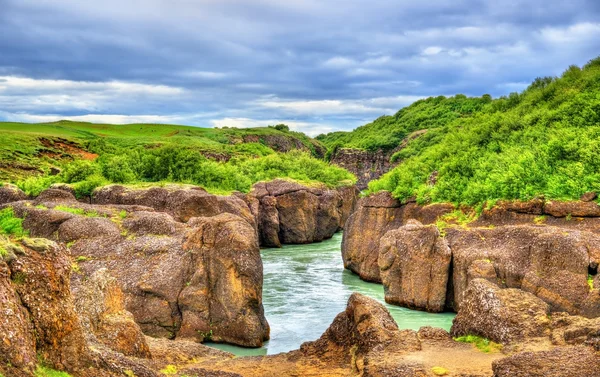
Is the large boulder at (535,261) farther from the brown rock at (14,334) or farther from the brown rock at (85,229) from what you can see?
the brown rock at (85,229)

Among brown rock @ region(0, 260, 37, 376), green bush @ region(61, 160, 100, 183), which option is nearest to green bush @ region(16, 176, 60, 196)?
green bush @ region(61, 160, 100, 183)

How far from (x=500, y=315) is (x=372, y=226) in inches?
754

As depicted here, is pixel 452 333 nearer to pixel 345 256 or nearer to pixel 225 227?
pixel 225 227

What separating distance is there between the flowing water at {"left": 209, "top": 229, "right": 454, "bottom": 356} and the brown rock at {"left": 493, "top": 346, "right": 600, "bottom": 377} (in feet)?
33.9

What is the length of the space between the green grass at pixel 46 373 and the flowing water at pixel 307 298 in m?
11.4

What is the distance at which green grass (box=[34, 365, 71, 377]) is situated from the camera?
853cm

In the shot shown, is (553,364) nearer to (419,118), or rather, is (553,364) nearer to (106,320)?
(106,320)

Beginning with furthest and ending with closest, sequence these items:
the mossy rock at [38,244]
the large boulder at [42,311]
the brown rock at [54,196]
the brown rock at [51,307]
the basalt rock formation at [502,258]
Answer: the brown rock at [54,196], the basalt rock formation at [502,258], the mossy rock at [38,244], the brown rock at [51,307], the large boulder at [42,311]

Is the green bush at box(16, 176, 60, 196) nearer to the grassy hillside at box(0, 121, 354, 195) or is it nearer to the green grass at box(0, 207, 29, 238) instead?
the grassy hillside at box(0, 121, 354, 195)

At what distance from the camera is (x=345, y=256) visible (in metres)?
36.8

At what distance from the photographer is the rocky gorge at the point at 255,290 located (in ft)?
32.0

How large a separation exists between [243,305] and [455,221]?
11.5 meters

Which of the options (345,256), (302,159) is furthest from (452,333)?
(302,159)

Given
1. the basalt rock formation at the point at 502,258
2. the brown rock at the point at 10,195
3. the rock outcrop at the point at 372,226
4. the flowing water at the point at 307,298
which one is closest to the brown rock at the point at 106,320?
the flowing water at the point at 307,298
